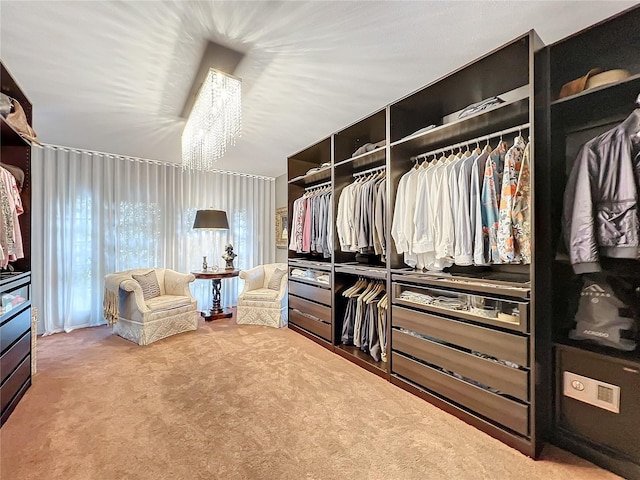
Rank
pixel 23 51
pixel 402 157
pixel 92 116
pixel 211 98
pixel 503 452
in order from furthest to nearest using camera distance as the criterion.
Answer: pixel 92 116
pixel 402 157
pixel 211 98
pixel 23 51
pixel 503 452

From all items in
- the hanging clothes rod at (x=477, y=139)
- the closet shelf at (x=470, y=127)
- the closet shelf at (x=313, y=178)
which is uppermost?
the closet shelf at (x=470, y=127)

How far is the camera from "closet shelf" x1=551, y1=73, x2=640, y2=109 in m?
1.45

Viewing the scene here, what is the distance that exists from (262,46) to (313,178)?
70.0 inches

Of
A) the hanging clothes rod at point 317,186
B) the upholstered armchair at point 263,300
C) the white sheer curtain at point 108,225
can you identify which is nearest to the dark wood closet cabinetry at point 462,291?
the hanging clothes rod at point 317,186

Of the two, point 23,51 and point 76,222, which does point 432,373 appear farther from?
point 76,222

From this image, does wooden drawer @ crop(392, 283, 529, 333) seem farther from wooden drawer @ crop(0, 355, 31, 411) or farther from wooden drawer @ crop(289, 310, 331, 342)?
wooden drawer @ crop(0, 355, 31, 411)

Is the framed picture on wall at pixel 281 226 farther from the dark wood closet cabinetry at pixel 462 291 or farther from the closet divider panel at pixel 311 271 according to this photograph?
the dark wood closet cabinetry at pixel 462 291

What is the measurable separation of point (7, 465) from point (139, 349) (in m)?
1.58

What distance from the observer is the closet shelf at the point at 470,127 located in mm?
1741

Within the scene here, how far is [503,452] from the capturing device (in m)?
1.55

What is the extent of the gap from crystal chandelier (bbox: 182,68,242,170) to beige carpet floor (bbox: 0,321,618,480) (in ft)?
6.75

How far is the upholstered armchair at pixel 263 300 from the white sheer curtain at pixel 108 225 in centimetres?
101

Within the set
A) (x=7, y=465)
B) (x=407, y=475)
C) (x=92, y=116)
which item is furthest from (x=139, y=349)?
(x=407, y=475)

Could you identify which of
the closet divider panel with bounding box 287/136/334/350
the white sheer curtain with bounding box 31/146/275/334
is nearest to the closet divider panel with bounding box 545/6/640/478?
the closet divider panel with bounding box 287/136/334/350
